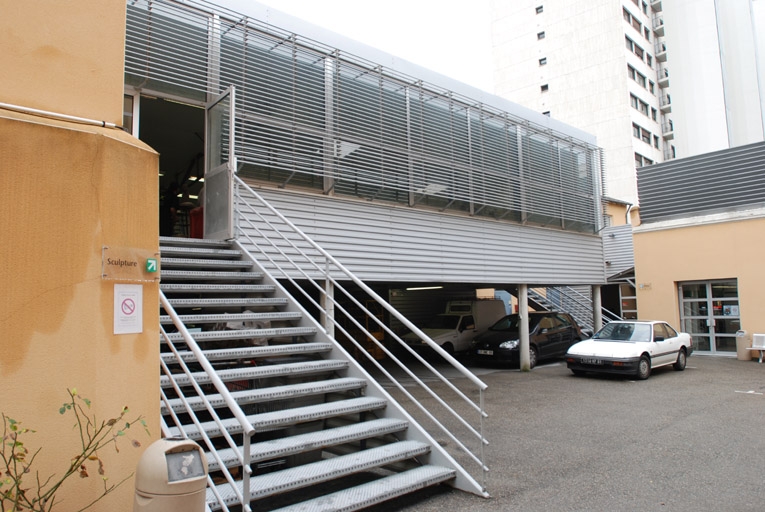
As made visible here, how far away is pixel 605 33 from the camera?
129 feet

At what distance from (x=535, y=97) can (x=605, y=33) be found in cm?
676

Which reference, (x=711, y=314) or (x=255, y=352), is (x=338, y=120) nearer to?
(x=255, y=352)

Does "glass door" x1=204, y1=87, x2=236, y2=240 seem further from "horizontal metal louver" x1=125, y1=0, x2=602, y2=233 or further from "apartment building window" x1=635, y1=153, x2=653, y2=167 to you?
"apartment building window" x1=635, y1=153, x2=653, y2=167

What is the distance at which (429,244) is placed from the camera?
10586 millimetres

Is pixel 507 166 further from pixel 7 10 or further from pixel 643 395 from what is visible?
pixel 7 10

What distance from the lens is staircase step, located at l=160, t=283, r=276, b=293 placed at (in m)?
5.54

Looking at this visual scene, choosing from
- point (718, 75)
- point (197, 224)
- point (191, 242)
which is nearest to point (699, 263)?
point (197, 224)

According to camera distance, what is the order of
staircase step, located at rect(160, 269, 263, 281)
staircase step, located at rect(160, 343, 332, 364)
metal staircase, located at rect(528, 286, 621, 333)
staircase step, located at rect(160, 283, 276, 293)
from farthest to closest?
metal staircase, located at rect(528, 286, 621, 333) < staircase step, located at rect(160, 269, 263, 281) < staircase step, located at rect(160, 283, 276, 293) < staircase step, located at rect(160, 343, 332, 364)

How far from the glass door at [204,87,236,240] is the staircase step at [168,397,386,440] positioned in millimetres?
3199

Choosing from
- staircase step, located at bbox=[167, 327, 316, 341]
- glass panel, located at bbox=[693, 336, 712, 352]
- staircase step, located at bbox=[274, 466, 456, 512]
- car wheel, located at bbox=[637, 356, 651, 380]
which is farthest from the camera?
glass panel, located at bbox=[693, 336, 712, 352]

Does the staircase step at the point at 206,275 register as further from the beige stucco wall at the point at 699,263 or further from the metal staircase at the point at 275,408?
the beige stucco wall at the point at 699,263

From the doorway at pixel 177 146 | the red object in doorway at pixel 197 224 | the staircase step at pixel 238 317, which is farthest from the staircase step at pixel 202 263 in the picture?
the doorway at pixel 177 146

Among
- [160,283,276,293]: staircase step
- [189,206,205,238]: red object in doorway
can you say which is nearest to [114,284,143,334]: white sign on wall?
[160,283,276,293]: staircase step

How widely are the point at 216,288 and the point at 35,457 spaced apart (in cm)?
302
